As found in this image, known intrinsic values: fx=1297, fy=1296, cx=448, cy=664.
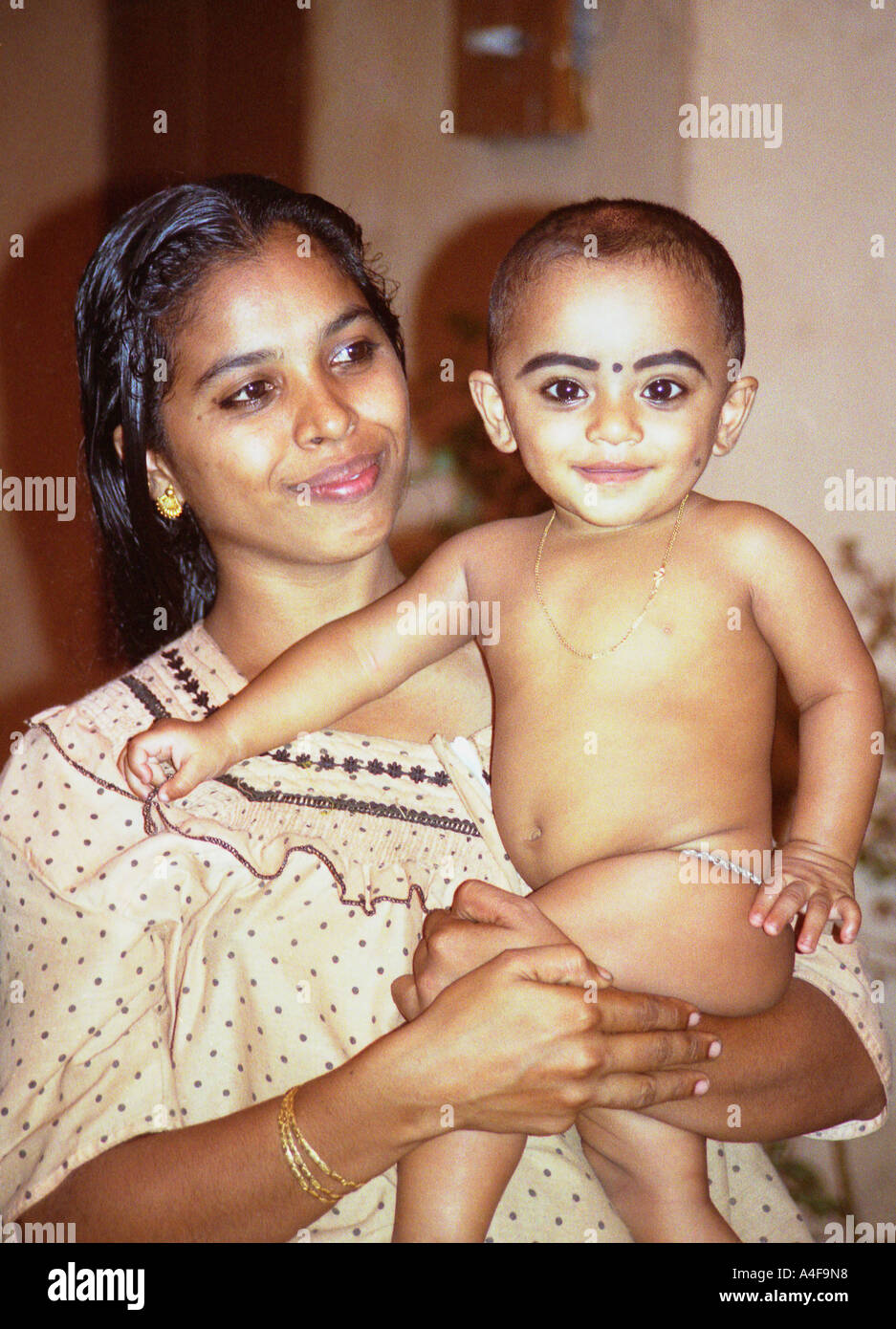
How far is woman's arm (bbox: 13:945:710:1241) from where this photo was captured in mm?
1113

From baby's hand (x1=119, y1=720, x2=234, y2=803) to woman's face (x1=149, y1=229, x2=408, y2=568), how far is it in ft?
0.86

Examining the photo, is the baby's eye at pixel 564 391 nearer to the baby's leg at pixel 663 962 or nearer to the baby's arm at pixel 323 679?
the baby's arm at pixel 323 679

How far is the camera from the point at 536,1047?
1.11m

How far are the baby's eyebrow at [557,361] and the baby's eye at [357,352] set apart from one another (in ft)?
0.88

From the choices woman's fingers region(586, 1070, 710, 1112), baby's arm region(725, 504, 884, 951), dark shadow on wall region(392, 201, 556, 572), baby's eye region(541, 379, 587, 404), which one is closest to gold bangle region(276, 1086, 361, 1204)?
woman's fingers region(586, 1070, 710, 1112)

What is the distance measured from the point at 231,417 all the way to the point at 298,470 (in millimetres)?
91

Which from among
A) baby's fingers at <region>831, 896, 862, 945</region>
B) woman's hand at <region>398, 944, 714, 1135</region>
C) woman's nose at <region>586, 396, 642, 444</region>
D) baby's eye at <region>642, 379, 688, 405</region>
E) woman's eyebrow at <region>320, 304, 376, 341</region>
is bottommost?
woman's hand at <region>398, 944, 714, 1135</region>

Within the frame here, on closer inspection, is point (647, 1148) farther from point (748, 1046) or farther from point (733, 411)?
point (733, 411)

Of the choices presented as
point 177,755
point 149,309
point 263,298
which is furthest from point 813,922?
point 149,309

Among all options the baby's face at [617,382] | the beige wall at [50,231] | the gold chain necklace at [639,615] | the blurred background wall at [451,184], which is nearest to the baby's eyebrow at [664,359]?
the baby's face at [617,382]

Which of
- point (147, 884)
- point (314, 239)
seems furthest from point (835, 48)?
point (147, 884)

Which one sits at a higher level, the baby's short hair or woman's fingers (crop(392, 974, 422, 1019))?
the baby's short hair

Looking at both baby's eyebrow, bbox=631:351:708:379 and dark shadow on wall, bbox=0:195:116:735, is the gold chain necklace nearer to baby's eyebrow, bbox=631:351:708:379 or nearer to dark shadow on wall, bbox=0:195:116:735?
baby's eyebrow, bbox=631:351:708:379

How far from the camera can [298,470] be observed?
1.32 meters
